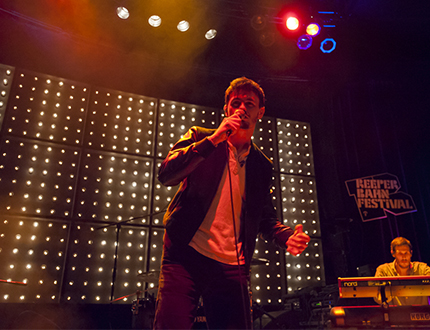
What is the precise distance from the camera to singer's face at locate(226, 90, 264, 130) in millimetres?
1712

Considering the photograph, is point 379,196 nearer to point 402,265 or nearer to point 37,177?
point 402,265

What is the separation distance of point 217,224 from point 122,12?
189 inches

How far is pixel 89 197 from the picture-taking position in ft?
18.6

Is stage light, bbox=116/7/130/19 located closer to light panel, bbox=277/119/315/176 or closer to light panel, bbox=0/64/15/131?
light panel, bbox=0/64/15/131

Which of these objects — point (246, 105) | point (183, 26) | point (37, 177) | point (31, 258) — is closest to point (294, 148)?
point (183, 26)

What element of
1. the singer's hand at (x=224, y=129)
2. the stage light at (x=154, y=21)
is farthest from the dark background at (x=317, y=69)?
the singer's hand at (x=224, y=129)

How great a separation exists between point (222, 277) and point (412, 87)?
706 cm

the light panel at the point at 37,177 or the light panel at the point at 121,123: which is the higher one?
the light panel at the point at 121,123

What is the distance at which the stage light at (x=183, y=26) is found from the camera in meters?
5.76

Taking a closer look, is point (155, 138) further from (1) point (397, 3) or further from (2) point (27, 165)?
→ (1) point (397, 3)

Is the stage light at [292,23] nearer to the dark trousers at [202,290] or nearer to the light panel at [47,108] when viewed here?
the light panel at [47,108]

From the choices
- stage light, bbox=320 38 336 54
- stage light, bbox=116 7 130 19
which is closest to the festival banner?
stage light, bbox=320 38 336 54

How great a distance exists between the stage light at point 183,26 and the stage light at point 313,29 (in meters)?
1.87

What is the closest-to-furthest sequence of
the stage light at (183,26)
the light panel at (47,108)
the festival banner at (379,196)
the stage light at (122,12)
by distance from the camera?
1. the stage light at (122,12)
2. the light panel at (47,108)
3. the stage light at (183,26)
4. the festival banner at (379,196)
